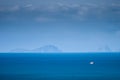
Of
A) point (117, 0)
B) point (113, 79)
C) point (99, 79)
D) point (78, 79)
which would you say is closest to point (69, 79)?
point (78, 79)

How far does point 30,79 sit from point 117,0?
5.38 meters

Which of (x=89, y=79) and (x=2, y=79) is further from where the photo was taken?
(x=89, y=79)

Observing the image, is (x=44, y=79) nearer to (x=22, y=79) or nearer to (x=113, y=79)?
(x=22, y=79)

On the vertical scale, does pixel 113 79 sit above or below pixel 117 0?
below

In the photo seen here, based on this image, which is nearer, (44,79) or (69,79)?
(44,79)

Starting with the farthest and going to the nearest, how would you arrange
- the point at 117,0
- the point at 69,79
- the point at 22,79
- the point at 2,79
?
the point at 69,79
the point at 22,79
the point at 2,79
the point at 117,0

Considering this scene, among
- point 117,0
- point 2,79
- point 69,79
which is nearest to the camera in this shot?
point 117,0

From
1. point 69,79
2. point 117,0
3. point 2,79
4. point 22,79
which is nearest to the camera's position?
point 117,0

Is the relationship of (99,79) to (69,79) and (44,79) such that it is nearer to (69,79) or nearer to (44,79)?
(69,79)

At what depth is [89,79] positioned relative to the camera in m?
11.1

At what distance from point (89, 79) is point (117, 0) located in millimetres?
4958

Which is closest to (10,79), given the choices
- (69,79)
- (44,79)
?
(44,79)

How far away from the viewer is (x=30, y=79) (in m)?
10.8

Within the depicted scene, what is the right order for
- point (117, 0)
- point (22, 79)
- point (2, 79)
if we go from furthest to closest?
point (22, 79) < point (2, 79) < point (117, 0)
